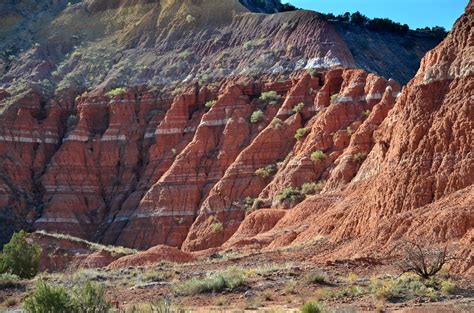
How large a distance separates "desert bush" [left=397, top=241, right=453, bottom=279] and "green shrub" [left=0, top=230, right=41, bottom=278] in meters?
23.4

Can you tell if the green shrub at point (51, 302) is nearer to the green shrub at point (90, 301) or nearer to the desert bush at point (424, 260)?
the green shrub at point (90, 301)

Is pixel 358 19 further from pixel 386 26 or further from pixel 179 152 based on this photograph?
pixel 179 152

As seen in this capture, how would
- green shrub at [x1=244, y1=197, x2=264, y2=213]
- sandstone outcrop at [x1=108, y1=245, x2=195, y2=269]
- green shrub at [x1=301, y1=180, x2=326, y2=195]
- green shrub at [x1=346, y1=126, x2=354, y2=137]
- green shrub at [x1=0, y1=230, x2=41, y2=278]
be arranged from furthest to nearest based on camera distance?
green shrub at [x1=244, y1=197, x2=264, y2=213] → green shrub at [x1=346, y1=126, x2=354, y2=137] → green shrub at [x1=301, y1=180, x2=326, y2=195] → sandstone outcrop at [x1=108, y1=245, x2=195, y2=269] → green shrub at [x1=0, y1=230, x2=41, y2=278]

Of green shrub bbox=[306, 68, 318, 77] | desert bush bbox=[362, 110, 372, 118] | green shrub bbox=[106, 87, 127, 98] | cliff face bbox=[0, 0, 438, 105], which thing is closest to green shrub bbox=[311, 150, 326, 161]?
desert bush bbox=[362, 110, 372, 118]

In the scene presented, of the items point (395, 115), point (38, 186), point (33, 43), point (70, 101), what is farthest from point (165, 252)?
point (33, 43)

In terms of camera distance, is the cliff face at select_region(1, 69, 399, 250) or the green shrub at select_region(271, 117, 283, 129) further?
the green shrub at select_region(271, 117, 283, 129)

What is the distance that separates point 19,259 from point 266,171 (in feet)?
74.8

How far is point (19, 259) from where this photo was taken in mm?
49750

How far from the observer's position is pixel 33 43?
97.4 meters

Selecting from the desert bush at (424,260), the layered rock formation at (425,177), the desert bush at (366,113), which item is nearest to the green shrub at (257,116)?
the desert bush at (366,113)

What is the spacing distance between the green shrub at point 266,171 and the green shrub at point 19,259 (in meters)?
21.0

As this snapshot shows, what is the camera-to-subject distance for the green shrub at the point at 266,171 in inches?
2621

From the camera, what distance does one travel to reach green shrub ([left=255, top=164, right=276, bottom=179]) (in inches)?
2621

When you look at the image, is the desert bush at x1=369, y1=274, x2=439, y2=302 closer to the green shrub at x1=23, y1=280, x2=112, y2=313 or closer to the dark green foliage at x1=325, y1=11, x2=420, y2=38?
the green shrub at x1=23, y1=280, x2=112, y2=313
